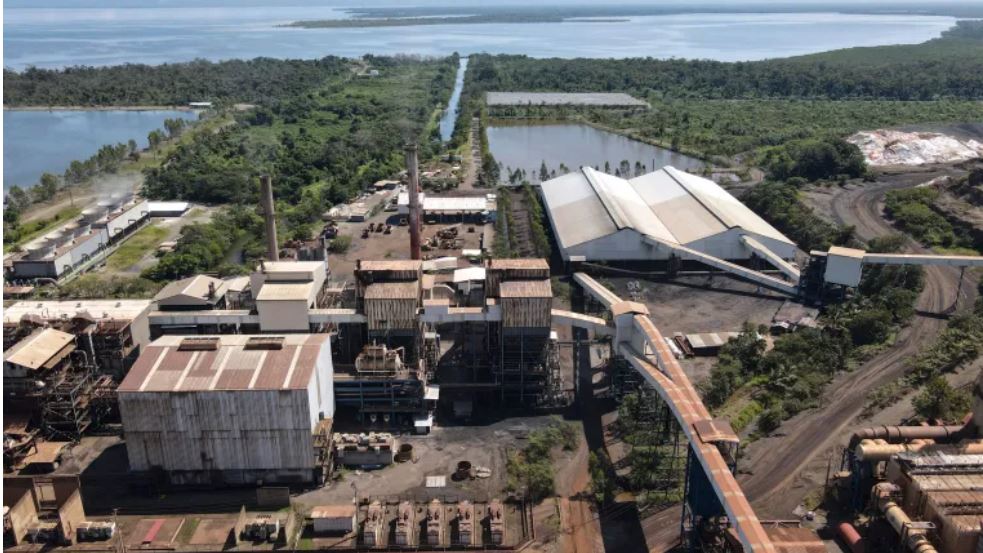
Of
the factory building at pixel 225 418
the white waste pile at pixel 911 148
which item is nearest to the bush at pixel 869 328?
the factory building at pixel 225 418

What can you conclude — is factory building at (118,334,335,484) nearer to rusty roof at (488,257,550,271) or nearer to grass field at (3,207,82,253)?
rusty roof at (488,257,550,271)

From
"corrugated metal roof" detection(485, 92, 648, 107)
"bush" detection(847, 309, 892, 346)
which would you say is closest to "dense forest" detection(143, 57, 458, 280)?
"corrugated metal roof" detection(485, 92, 648, 107)

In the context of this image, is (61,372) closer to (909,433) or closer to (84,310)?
(84,310)

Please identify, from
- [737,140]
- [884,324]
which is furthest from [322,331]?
[737,140]

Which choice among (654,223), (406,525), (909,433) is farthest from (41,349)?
(654,223)

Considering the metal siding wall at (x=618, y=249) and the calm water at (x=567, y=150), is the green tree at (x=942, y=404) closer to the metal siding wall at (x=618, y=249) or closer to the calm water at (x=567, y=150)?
the metal siding wall at (x=618, y=249)

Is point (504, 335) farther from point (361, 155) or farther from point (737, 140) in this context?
point (737, 140)
